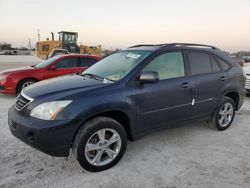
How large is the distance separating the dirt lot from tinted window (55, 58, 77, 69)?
357 cm

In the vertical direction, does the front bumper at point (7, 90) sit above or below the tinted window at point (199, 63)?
below

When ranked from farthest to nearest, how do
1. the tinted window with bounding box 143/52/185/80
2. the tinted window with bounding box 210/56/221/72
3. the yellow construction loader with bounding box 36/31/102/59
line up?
the yellow construction loader with bounding box 36/31/102/59 < the tinted window with bounding box 210/56/221/72 < the tinted window with bounding box 143/52/185/80

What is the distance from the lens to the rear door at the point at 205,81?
3977mm

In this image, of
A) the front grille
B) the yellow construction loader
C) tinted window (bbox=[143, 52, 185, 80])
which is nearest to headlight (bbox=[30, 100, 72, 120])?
the front grille

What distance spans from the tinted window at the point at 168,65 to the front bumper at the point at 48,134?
1426mm

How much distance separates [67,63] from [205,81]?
495 centimetres

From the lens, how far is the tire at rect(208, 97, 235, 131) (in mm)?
4500

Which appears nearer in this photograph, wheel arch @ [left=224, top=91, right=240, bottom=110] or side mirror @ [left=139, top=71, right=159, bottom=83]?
side mirror @ [left=139, top=71, right=159, bottom=83]

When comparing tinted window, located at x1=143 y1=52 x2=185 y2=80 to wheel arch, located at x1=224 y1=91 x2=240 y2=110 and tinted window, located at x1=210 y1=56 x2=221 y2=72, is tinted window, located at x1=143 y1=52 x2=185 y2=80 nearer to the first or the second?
tinted window, located at x1=210 y1=56 x2=221 y2=72

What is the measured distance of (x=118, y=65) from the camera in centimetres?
379

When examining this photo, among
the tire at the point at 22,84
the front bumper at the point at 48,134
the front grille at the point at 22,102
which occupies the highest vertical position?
the front grille at the point at 22,102

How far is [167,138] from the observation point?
4.23 m

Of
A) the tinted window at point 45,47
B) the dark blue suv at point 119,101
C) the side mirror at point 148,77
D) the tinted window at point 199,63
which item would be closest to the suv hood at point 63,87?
the dark blue suv at point 119,101

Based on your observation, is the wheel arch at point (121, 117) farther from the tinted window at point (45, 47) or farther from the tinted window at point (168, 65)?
the tinted window at point (45, 47)
